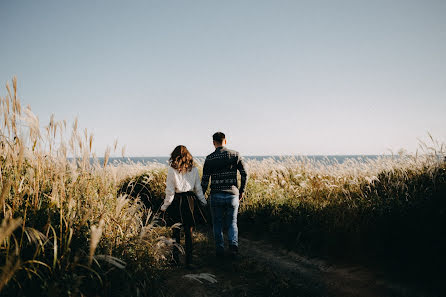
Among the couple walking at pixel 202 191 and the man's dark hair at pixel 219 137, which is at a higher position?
the man's dark hair at pixel 219 137

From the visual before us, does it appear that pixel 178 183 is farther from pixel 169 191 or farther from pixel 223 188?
pixel 223 188

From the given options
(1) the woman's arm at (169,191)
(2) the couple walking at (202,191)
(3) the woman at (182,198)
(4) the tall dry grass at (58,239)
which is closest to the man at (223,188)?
(2) the couple walking at (202,191)

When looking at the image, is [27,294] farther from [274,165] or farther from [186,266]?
[274,165]

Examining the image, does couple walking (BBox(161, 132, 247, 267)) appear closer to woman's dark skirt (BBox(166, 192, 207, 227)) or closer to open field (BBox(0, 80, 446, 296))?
woman's dark skirt (BBox(166, 192, 207, 227))

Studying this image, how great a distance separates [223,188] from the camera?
477 centimetres

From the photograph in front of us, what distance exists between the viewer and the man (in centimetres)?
475

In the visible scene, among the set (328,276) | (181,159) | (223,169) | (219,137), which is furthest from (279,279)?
(219,137)

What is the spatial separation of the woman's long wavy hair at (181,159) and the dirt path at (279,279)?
1727 millimetres

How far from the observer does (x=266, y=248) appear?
517 centimetres

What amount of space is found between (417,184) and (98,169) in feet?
20.5

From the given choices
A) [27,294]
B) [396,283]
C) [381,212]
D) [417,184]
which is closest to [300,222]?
[381,212]

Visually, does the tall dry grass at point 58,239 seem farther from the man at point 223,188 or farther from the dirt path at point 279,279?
the man at point 223,188

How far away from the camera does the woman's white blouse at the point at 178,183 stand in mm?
4250

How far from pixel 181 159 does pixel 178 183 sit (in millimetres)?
435
